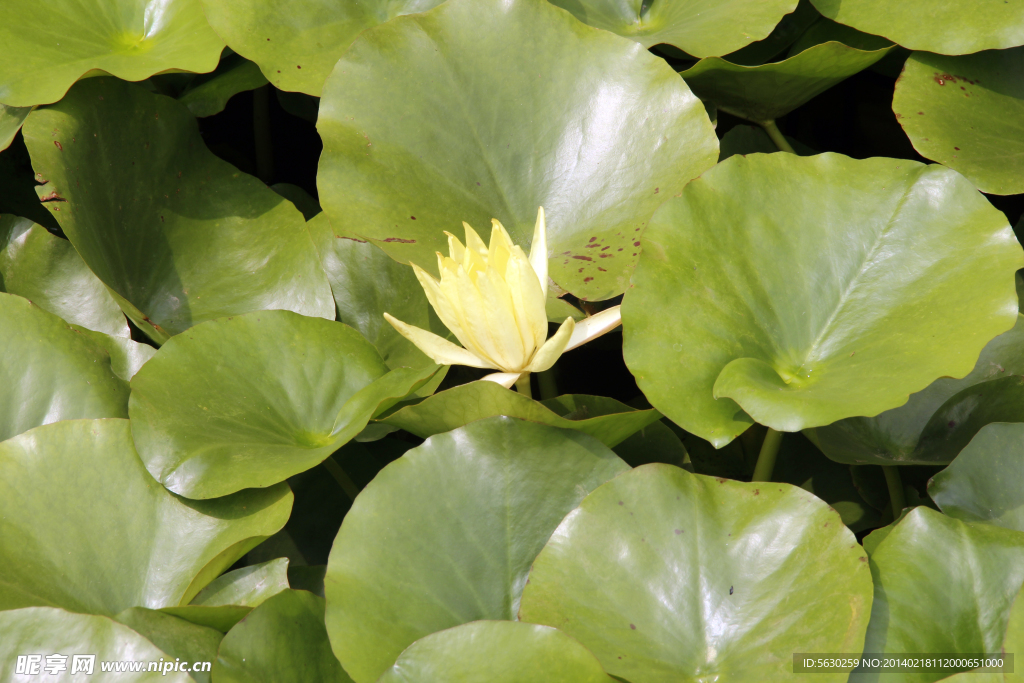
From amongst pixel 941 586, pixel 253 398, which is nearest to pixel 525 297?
pixel 253 398

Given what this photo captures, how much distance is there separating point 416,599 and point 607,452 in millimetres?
242

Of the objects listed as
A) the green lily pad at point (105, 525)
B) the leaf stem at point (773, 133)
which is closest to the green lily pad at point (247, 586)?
the green lily pad at point (105, 525)

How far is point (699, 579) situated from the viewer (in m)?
0.68

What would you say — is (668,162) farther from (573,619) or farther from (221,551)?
(221,551)

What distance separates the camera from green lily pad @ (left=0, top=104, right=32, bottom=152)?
1021mm

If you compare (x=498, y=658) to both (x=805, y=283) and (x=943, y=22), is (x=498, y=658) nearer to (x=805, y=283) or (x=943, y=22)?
(x=805, y=283)

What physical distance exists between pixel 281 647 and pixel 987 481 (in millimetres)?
734

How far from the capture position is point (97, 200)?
99 centimetres

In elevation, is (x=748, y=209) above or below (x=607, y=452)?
above

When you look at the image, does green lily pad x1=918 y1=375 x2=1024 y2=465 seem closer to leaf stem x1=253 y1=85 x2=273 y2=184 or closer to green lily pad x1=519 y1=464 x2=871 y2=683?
green lily pad x1=519 y1=464 x2=871 y2=683

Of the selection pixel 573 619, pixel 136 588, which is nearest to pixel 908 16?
pixel 573 619

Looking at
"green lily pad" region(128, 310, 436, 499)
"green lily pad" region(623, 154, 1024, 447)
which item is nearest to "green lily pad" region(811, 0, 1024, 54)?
"green lily pad" region(623, 154, 1024, 447)

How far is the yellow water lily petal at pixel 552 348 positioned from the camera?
74 centimetres

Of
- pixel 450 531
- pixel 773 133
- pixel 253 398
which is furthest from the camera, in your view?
pixel 773 133
